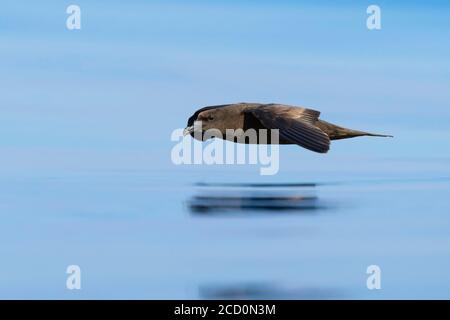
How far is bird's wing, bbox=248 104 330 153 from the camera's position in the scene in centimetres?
1055

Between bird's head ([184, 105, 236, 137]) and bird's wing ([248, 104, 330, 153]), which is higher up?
bird's head ([184, 105, 236, 137])

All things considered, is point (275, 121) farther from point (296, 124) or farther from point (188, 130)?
point (188, 130)

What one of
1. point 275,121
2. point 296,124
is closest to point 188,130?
point 275,121

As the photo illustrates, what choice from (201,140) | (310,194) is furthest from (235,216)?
(201,140)

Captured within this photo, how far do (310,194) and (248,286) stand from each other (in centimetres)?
358

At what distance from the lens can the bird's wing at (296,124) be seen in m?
10.6

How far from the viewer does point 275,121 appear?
11344 mm

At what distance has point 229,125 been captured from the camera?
12242mm

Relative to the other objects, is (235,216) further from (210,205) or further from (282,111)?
(282,111)

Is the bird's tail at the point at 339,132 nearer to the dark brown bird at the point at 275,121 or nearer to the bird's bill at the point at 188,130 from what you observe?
the dark brown bird at the point at 275,121

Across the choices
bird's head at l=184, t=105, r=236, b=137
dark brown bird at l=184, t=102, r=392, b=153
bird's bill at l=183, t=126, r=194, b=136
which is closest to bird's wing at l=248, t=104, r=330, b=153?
dark brown bird at l=184, t=102, r=392, b=153

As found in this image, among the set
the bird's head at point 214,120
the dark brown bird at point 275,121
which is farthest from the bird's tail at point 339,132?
the bird's head at point 214,120

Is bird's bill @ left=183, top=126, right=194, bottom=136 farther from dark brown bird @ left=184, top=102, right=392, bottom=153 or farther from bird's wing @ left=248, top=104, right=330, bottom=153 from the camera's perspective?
bird's wing @ left=248, top=104, right=330, bottom=153

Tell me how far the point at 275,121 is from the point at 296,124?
0.27 metres
